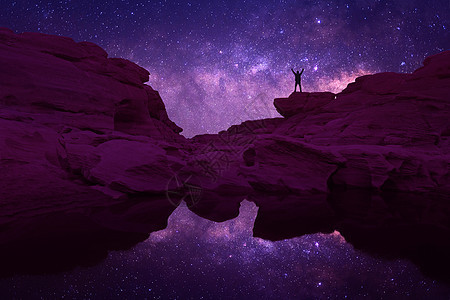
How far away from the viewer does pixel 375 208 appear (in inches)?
283

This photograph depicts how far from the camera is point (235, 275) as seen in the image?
3178mm

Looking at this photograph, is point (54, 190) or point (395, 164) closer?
point (54, 190)

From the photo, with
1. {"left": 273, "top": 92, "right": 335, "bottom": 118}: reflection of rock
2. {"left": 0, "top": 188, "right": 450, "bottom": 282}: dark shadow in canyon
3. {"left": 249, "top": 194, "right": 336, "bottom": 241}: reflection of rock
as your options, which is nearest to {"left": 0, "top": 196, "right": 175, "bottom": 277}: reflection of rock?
{"left": 0, "top": 188, "right": 450, "bottom": 282}: dark shadow in canyon

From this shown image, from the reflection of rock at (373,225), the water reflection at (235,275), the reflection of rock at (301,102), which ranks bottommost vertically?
the water reflection at (235,275)

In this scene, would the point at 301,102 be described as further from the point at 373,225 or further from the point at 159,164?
the point at 373,225

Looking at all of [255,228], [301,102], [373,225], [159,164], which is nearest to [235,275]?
[255,228]

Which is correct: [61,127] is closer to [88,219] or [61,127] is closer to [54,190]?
[54,190]

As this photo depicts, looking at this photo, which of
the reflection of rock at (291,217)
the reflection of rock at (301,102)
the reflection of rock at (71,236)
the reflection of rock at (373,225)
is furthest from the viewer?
the reflection of rock at (301,102)

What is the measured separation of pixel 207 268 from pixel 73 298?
1.70 m

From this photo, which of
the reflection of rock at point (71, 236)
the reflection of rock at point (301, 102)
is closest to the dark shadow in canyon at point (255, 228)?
the reflection of rock at point (71, 236)

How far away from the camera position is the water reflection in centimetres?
266

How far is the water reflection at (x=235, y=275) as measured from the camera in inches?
105

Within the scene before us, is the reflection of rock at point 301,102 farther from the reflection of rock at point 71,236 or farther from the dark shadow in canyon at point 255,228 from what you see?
the reflection of rock at point 71,236

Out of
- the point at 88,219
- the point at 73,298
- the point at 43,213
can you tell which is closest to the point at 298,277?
the point at 73,298
